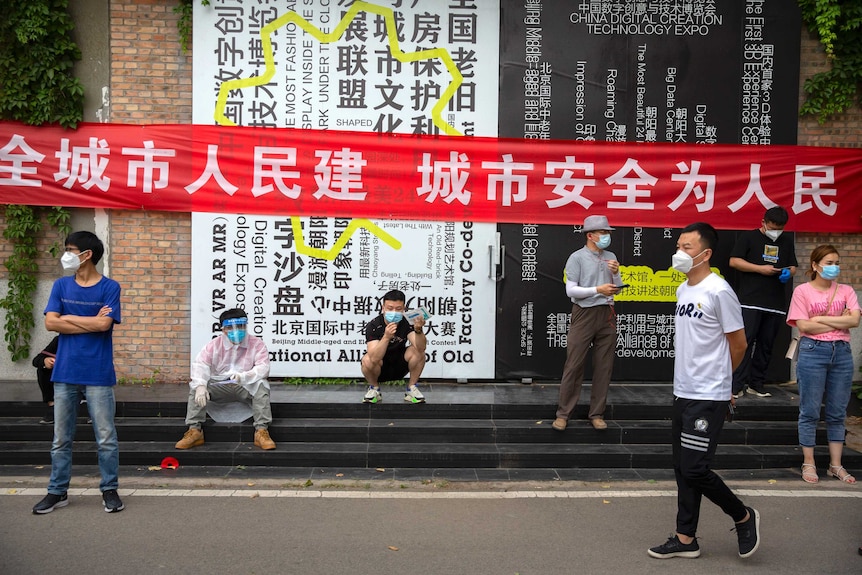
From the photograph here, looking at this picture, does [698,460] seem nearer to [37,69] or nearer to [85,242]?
[85,242]

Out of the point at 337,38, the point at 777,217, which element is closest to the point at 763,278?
the point at 777,217

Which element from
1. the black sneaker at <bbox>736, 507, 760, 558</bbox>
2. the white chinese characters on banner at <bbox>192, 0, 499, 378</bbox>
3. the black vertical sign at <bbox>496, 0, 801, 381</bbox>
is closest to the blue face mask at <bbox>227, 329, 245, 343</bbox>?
the white chinese characters on banner at <bbox>192, 0, 499, 378</bbox>

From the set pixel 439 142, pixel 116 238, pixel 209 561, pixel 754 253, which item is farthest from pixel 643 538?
pixel 116 238

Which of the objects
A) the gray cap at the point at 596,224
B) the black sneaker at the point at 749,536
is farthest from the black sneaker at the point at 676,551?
the gray cap at the point at 596,224

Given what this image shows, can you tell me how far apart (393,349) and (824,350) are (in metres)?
3.90

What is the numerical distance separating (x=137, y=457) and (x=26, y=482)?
2.90 ft

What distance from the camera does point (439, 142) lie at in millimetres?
8633

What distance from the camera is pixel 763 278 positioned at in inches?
319

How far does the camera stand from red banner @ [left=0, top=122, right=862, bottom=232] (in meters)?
8.53

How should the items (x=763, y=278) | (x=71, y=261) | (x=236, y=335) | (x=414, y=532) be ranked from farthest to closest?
1. (x=763, y=278)
2. (x=236, y=335)
3. (x=71, y=261)
4. (x=414, y=532)

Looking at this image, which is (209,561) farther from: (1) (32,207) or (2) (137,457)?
(1) (32,207)

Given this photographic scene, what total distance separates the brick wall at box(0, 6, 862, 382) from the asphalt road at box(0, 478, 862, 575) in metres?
2.51

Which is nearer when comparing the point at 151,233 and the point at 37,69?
the point at 37,69

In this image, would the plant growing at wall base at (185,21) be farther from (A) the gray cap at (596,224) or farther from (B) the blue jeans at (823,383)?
(B) the blue jeans at (823,383)
